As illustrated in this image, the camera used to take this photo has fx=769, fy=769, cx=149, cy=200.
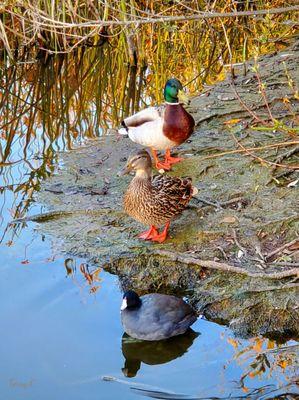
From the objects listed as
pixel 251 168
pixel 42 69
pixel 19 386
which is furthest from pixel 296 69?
pixel 19 386

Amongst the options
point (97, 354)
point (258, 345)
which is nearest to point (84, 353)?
point (97, 354)

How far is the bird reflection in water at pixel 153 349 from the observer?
4734mm

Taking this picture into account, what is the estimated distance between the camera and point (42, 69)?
475 inches

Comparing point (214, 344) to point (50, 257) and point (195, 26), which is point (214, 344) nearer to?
point (50, 257)

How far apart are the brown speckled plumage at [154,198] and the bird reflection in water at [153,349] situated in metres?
1.08

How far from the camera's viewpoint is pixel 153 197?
18.8 ft

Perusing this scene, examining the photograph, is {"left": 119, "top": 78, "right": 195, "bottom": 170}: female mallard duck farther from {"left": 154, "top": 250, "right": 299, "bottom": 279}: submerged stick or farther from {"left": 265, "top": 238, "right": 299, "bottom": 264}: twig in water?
{"left": 265, "top": 238, "right": 299, "bottom": 264}: twig in water

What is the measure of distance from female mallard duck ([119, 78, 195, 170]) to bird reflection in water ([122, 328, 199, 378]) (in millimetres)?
2513

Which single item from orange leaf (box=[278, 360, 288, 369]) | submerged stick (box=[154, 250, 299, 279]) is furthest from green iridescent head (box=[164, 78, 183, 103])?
orange leaf (box=[278, 360, 288, 369])

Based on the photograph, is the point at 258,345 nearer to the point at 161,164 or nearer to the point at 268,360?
the point at 268,360

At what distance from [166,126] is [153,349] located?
8.79 feet

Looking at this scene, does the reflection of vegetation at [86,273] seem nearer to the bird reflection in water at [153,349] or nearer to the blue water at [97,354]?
the blue water at [97,354]

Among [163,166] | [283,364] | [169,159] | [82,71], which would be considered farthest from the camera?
[82,71]

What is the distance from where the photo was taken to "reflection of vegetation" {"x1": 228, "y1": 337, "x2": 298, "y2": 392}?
14.3 feet
